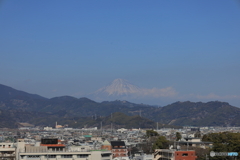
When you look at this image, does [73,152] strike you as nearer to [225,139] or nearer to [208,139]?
[225,139]

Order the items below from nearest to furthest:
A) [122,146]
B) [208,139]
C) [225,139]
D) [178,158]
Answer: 1. [178,158]
2. [225,139]
3. [122,146]
4. [208,139]

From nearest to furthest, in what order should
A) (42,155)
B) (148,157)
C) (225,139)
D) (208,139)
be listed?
(42,155)
(148,157)
(225,139)
(208,139)

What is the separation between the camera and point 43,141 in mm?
54344

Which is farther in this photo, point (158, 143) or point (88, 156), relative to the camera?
point (158, 143)

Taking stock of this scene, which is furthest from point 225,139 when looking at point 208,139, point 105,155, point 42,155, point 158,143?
point 42,155

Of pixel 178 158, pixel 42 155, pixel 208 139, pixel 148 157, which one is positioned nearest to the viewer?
pixel 42 155

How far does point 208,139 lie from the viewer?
8788 centimetres

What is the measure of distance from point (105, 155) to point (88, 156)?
7.35ft

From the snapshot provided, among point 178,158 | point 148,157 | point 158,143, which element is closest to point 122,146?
point 158,143

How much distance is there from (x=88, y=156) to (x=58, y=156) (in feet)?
8.53

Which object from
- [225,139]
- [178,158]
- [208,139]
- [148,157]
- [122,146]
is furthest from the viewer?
[208,139]

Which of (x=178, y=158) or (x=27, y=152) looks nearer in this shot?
(x=27, y=152)

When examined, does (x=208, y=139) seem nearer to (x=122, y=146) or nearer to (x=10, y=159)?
(x=122, y=146)

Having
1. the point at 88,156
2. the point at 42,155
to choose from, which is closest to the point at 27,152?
A: the point at 42,155
